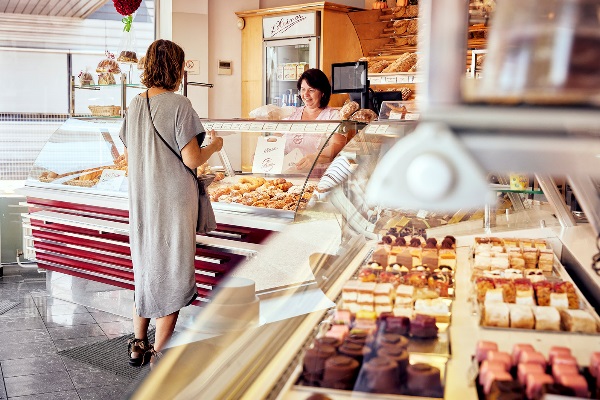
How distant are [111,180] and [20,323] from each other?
1170mm

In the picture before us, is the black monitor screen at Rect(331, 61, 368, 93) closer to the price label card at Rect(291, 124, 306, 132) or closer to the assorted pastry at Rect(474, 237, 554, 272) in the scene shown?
the price label card at Rect(291, 124, 306, 132)

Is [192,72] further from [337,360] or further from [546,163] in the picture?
[546,163]

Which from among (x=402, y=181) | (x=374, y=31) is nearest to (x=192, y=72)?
(x=374, y=31)

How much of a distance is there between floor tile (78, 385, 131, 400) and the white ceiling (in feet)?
18.7

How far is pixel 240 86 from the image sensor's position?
387 inches

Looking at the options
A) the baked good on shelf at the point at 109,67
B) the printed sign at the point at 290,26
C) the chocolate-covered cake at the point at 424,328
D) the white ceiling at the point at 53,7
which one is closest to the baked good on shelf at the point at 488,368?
the chocolate-covered cake at the point at 424,328

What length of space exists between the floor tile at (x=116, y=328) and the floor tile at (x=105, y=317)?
0.08 metres

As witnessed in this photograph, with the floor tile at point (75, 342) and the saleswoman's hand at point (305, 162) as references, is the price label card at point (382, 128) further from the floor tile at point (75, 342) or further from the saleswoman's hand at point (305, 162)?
the floor tile at point (75, 342)

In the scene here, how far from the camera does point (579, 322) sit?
6.49 feet

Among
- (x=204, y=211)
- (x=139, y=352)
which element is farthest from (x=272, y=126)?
(x=139, y=352)

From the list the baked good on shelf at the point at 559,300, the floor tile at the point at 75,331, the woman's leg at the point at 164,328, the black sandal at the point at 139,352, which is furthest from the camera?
the floor tile at the point at 75,331

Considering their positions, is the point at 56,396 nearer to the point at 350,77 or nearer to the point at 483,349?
the point at 350,77

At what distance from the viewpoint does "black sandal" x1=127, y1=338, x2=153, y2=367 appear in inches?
159

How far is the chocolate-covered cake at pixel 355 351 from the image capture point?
1678mm
